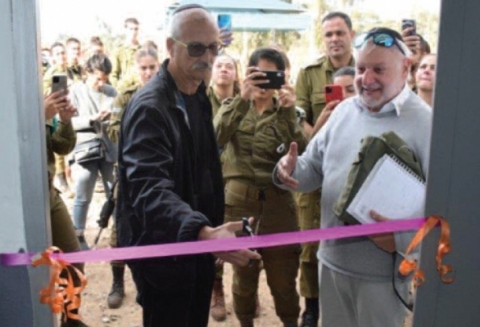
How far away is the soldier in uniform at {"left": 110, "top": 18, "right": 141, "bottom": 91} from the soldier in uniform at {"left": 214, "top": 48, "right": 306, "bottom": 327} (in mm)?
3649

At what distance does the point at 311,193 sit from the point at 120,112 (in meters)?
1.61

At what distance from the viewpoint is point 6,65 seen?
1.23 m

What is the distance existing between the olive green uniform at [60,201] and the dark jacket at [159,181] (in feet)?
3.53

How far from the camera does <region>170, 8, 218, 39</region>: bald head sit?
2117mm

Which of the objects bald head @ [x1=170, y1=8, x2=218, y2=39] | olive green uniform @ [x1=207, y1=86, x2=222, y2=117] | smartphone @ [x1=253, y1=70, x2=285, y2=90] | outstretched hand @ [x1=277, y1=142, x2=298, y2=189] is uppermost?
bald head @ [x1=170, y1=8, x2=218, y2=39]

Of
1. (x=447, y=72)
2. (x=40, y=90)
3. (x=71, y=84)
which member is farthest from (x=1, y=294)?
(x=71, y=84)

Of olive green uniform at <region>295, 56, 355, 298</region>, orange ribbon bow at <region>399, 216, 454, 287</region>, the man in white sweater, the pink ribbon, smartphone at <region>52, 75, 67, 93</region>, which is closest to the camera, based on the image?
orange ribbon bow at <region>399, 216, 454, 287</region>

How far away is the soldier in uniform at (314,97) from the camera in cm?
342

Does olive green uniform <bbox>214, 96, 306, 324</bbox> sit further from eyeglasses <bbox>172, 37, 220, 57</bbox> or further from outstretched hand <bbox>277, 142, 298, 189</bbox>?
eyeglasses <bbox>172, 37, 220, 57</bbox>

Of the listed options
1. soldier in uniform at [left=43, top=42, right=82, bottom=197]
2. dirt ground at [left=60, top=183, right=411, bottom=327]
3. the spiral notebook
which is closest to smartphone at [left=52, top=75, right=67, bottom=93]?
dirt ground at [left=60, top=183, right=411, bottom=327]

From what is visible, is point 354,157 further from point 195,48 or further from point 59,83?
point 59,83

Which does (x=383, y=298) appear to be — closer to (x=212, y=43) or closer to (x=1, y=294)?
(x=212, y=43)

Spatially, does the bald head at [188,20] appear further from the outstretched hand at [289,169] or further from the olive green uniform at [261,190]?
the olive green uniform at [261,190]

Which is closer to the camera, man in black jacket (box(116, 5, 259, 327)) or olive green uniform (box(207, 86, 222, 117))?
man in black jacket (box(116, 5, 259, 327))
